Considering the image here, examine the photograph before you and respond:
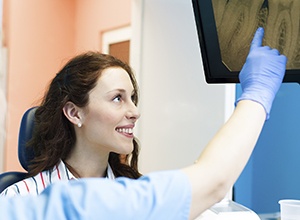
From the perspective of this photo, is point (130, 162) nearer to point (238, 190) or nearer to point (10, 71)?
point (238, 190)

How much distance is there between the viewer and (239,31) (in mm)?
1243

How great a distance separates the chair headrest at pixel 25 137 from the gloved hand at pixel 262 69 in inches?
38.8

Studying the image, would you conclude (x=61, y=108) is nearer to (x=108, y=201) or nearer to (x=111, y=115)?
(x=111, y=115)

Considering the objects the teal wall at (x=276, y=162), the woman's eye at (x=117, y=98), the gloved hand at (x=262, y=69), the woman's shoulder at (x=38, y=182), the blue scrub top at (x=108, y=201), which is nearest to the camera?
the blue scrub top at (x=108, y=201)

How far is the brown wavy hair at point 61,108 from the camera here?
1.79 m

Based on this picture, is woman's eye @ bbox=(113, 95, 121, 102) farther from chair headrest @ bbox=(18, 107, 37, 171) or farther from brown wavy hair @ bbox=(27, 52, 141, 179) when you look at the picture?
chair headrest @ bbox=(18, 107, 37, 171)

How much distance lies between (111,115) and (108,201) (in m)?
1.00

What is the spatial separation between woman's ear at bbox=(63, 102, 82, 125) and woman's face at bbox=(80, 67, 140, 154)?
0.10ft

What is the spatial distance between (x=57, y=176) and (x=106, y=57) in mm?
530

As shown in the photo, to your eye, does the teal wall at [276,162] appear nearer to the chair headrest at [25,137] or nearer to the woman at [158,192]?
the chair headrest at [25,137]

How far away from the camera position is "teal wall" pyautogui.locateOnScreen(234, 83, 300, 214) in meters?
2.07

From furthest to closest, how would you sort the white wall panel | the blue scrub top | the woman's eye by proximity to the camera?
the white wall panel < the woman's eye < the blue scrub top

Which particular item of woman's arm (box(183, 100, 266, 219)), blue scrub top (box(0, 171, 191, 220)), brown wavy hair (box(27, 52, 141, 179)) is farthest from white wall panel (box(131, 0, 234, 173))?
blue scrub top (box(0, 171, 191, 220))

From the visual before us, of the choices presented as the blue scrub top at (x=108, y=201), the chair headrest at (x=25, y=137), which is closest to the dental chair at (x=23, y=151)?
the chair headrest at (x=25, y=137)
